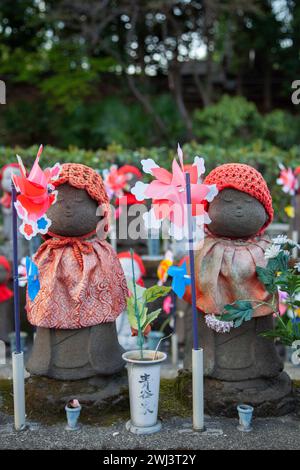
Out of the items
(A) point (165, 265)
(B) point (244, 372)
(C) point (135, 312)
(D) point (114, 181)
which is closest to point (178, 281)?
(C) point (135, 312)

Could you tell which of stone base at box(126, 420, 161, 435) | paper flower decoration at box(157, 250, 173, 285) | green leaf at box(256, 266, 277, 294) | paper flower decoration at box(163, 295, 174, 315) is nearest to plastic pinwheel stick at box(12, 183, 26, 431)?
stone base at box(126, 420, 161, 435)

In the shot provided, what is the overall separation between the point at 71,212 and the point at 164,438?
1229mm

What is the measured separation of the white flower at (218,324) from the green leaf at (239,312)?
0.10 metres

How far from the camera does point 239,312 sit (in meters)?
2.78

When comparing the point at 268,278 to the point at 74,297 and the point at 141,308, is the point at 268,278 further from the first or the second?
the point at 74,297

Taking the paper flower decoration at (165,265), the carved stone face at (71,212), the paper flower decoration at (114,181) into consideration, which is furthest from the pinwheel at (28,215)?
the paper flower decoration at (114,181)

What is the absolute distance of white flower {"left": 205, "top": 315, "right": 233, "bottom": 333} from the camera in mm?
2900

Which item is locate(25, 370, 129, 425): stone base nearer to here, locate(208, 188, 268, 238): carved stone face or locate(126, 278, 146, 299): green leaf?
locate(126, 278, 146, 299): green leaf

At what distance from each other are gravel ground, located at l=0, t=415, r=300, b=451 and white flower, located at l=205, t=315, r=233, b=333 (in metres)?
0.47

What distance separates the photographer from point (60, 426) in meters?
2.84

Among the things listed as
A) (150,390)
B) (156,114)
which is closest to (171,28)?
(156,114)
